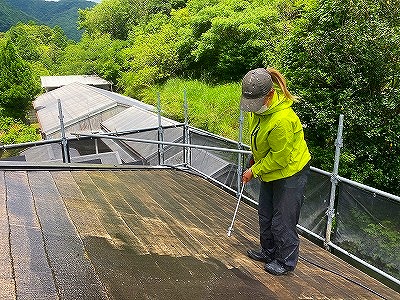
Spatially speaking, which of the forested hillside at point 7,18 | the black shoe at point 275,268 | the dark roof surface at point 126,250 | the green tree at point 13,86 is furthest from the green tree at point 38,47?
the black shoe at point 275,268

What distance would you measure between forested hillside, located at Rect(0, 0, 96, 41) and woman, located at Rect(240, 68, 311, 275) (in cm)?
10766

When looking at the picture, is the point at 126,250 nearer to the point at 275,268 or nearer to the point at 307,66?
the point at 275,268

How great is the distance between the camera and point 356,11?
8.97m

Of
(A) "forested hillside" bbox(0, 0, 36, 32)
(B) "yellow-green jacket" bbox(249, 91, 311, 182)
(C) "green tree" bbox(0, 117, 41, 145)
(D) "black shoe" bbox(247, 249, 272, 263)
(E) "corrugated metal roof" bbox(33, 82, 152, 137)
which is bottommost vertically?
(C) "green tree" bbox(0, 117, 41, 145)

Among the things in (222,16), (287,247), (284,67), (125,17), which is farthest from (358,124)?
(125,17)

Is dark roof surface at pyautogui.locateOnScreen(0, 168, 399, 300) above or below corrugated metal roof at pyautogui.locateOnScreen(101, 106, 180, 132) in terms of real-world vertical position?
above

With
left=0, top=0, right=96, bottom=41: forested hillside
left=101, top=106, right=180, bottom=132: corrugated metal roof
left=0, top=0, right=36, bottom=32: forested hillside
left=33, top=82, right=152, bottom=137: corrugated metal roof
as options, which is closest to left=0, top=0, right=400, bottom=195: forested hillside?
left=101, top=106, right=180, bottom=132: corrugated metal roof

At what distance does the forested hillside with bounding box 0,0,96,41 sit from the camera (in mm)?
104375

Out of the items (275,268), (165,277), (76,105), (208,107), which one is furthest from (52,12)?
(165,277)

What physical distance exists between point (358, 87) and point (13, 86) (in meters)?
23.4

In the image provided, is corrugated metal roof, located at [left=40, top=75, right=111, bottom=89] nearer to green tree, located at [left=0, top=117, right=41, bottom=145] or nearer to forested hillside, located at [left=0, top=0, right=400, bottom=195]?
forested hillside, located at [left=0, top=0, right=400, bottom=195]

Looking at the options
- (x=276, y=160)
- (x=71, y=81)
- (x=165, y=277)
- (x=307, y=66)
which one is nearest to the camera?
(x=165, y=277)

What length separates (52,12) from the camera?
139 meters

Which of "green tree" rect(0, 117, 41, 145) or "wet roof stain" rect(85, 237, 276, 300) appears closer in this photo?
"wet roof stain" rect(85, 237, 276, 300)
